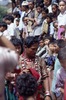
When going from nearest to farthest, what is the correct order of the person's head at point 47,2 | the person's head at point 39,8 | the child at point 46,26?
the child at point 46,26
the person's head at point 39,8
the person's head at point 47,2

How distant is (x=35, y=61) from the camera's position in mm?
4383

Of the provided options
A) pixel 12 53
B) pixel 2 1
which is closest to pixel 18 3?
pixel 2 1

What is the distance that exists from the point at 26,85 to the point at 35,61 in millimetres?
613

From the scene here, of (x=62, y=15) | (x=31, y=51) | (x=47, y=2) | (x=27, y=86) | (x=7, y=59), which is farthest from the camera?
(x=47, y=2)

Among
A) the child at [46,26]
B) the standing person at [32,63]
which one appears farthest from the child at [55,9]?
the standing person at [32,63]

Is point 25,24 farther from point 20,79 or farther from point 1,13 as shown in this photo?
point 20,79

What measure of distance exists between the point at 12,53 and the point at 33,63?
1.87m

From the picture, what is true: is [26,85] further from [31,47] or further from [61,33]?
[61,33]

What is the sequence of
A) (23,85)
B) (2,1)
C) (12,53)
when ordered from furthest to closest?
(2,1) < (23,85) < (12,53)

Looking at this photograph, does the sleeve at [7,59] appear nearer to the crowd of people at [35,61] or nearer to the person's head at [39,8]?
the crowd of people at [35,61]

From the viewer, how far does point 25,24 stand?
11.0 meters

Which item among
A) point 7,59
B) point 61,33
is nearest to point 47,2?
point 61,33

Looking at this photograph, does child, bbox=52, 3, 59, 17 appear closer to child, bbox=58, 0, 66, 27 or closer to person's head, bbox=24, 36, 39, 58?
child, bbox=58, 0, 66, 27

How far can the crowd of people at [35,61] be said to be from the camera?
270 centimetres
